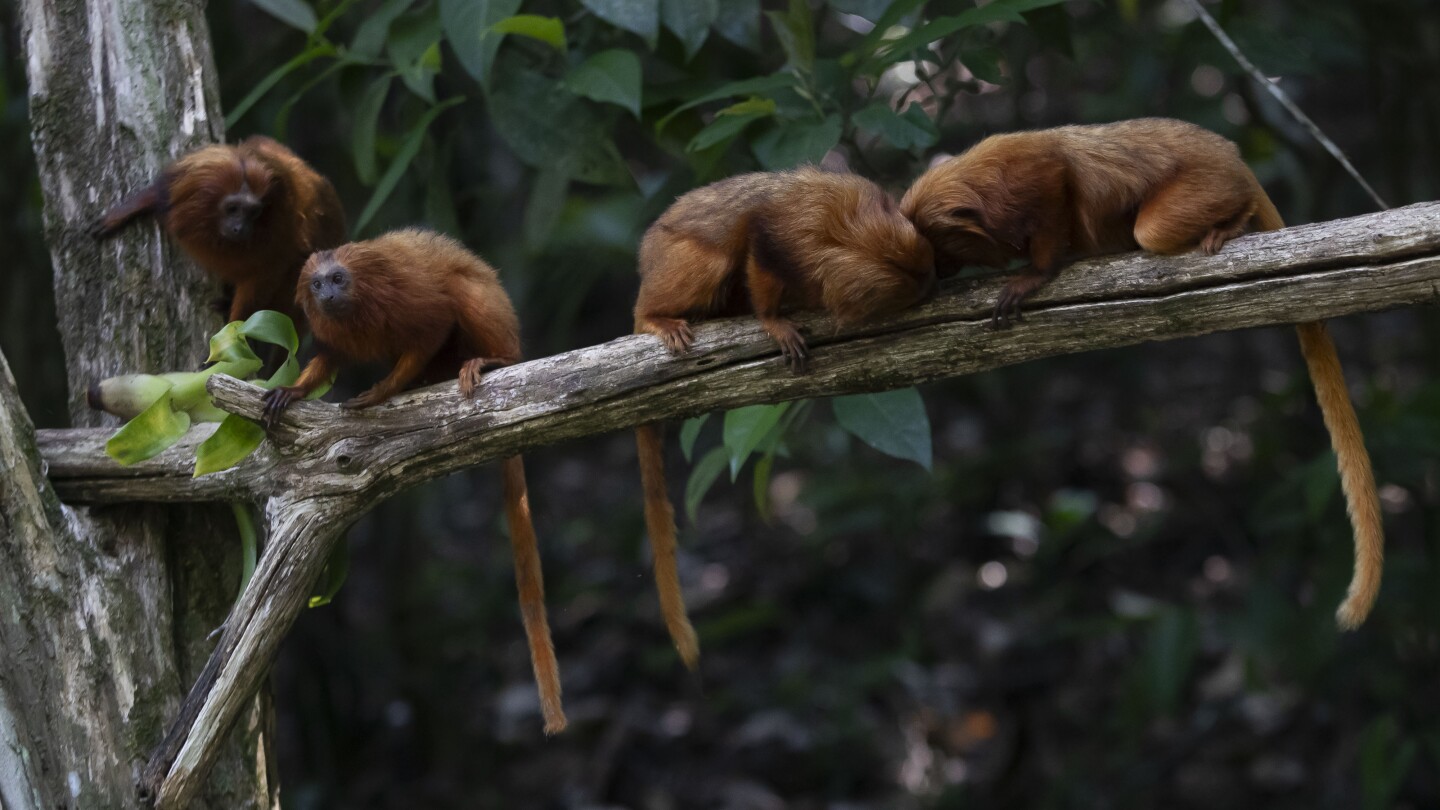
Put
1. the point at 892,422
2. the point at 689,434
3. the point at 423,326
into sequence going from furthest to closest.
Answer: the point at 689,434 < the point at 892,422 < the point at 423,326

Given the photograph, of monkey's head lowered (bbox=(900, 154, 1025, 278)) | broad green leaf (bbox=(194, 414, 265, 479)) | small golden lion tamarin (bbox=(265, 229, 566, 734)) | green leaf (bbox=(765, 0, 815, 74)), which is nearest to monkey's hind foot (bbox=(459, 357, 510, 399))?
small golden lion tamarin (bbox=(265, 229, 566, 734))

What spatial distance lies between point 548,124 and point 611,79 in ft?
1.63

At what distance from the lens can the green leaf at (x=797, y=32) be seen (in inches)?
144

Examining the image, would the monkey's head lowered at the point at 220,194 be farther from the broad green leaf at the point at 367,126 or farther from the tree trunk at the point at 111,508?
the broad green leaf at the point at 367,126

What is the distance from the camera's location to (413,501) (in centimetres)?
692

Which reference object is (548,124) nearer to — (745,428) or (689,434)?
(689,434)

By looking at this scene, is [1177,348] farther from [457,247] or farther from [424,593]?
[457,247]

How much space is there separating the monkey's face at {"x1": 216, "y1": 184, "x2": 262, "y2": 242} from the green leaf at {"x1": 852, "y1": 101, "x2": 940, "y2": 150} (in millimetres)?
1759

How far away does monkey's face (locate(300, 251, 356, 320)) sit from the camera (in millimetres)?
3236

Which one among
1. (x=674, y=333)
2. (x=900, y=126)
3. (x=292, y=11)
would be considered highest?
(x=292, y=11)

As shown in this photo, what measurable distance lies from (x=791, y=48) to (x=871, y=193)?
781 mm

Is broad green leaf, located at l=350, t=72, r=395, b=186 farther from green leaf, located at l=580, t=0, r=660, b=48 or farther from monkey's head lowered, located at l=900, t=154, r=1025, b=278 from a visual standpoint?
monkey's head lowered, located at l=900, t=154, r=1025, b=278

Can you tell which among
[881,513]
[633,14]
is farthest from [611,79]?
[881,513]

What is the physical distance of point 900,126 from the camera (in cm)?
352
